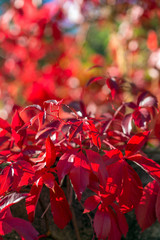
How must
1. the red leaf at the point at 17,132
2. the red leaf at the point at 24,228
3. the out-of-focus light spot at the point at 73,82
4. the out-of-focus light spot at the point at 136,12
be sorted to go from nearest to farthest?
the red leaf at the point at 24,228, the red leaf at the point at 17,132, the out-of-focus light spot at the point at 136,12, the out-of-focus light spot at the point at 73,82

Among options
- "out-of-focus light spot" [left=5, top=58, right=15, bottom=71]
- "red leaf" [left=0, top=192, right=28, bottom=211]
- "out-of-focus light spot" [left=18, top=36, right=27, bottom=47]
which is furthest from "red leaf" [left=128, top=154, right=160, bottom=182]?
"out-of-focus light spot" [left=5, top=58, right=15, bottom=71]

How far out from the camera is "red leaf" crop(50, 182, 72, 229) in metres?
0.52

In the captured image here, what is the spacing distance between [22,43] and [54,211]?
87.1 inches

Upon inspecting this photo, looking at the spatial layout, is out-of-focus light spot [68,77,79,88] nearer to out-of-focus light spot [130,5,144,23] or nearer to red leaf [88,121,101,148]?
out-of-focus light spot [130,5,144,23]

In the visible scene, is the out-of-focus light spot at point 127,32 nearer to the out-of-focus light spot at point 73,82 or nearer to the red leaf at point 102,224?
the out-of-focus light spot at point 73,82

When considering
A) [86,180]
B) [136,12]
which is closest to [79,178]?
[86,180]

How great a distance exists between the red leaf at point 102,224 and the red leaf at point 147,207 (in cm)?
6

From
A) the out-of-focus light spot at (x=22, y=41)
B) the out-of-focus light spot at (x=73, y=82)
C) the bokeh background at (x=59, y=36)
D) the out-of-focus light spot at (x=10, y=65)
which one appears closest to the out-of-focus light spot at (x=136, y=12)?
the bokeh background at (x=59, y=36)

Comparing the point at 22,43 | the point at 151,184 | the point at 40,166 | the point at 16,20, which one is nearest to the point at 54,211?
the point at 40,166

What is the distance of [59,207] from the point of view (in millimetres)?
522

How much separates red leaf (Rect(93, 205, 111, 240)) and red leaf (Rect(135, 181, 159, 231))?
0.21 ft

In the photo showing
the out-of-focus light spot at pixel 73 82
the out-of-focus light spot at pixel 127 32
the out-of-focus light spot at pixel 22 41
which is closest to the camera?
the out-of-focus light spot at pixel 127 32

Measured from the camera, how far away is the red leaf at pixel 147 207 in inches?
20.7

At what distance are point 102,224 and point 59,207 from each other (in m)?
0.09
